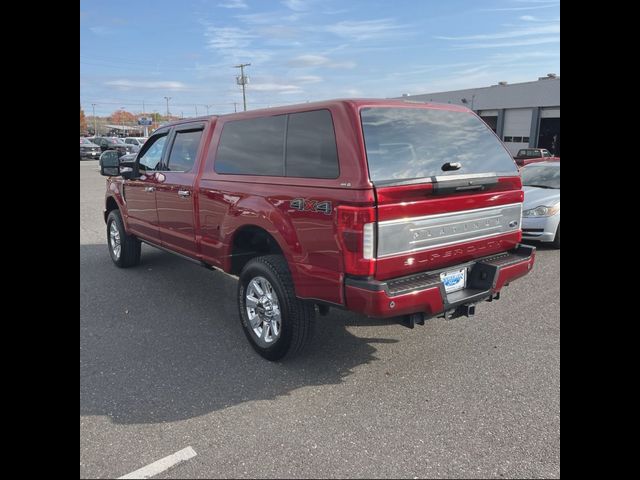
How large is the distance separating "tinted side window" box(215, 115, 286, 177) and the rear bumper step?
1208 millimetres

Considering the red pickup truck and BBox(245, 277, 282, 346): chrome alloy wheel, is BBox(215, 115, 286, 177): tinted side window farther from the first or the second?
BBox(245, 277, 282, 346): chrome alloy wheel

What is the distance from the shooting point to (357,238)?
2.85 m

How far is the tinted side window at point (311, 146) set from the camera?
3.14 metres

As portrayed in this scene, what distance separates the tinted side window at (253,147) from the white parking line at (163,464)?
1.98 metres

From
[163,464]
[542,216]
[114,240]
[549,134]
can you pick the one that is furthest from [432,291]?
[549,134]

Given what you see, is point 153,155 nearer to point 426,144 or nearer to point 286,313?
point 286,313

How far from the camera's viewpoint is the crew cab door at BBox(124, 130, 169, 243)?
17.5 ft

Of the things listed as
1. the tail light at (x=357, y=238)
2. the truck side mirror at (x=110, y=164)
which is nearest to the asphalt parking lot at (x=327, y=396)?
the tail light at (x=357, y=238)

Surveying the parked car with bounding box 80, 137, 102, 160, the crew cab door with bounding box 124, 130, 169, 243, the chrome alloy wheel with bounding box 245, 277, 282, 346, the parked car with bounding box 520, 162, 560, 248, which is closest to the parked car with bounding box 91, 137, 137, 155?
the parked car with bounding box 80, 137, 102, 160

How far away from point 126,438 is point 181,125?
3396 mm

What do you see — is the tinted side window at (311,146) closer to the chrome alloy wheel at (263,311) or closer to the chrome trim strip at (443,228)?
the chrome trim strip at (443,228)

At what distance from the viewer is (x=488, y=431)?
2.78m

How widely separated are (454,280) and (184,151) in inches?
123

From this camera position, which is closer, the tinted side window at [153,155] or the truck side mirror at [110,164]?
the tinted side window at [153,155]
